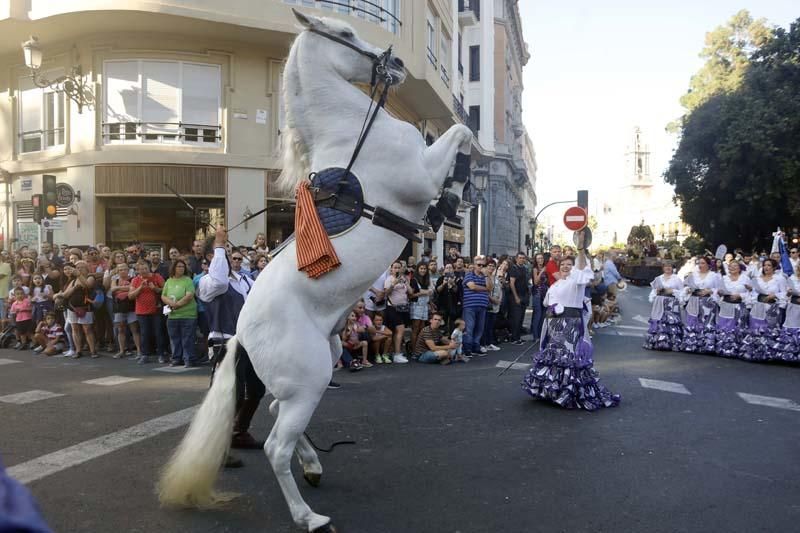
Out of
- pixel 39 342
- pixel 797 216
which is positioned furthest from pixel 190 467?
pixel 797 216

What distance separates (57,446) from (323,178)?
12.0 ft

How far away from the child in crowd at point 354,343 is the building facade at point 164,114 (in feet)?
20.2

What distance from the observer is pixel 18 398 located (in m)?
6.97

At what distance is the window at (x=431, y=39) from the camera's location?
20763 millimetres

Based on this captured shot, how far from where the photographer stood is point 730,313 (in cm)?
1102

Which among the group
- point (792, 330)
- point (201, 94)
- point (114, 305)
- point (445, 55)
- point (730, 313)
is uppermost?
point (445, 55)

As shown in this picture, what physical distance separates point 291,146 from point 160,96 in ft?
41.6

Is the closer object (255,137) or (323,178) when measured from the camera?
(323,178)

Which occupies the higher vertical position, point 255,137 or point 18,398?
point 255,137

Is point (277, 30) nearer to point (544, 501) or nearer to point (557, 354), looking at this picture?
point (557, 354)

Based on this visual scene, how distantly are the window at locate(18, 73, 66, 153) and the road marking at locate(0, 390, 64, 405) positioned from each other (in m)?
10.8

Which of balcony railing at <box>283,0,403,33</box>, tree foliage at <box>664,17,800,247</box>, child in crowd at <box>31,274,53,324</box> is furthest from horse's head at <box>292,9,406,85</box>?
tree foliage at <box>664,17,800,247</box>

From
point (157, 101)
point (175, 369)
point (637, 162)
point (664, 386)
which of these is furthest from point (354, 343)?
point (637, 162)

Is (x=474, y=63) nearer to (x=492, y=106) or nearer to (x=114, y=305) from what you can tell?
(x=492, y=106)
